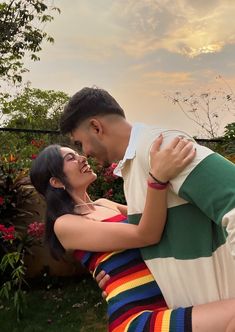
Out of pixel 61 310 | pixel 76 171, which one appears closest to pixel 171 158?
pixel 76 171

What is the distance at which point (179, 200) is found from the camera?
1.64 meters

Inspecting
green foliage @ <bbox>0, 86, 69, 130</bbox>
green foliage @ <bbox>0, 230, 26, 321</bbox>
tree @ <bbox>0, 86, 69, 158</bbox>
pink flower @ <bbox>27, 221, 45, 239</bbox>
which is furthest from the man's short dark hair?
green foliage @ <bbox>0, 86, 69, 130</bbox>

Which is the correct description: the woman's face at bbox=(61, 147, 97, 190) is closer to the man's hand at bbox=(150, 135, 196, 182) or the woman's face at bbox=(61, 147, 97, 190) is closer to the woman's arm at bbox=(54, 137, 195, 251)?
the woman's arm at bbox=(54, 137, 195, 251)

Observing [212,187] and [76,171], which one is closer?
[212,187]

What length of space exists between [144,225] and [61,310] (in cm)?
392

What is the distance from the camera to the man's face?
6.07 ft

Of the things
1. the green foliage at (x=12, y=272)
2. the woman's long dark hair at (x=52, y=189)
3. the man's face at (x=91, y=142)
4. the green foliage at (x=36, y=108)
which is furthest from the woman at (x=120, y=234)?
the green foliage at (x=36, y=108)

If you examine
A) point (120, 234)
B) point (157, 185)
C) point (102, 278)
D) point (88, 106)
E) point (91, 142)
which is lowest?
point (102, 278)

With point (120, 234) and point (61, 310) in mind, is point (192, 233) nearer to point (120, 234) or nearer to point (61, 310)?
point (120, 234)

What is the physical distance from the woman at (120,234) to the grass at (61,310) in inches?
107

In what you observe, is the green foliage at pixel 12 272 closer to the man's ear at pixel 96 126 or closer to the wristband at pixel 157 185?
the man's ear at pixel 96 126

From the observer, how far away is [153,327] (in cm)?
168

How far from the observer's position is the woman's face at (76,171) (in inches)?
97.8

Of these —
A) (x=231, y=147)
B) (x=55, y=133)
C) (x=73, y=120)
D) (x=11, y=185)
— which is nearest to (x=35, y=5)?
(x=55, y=133)
